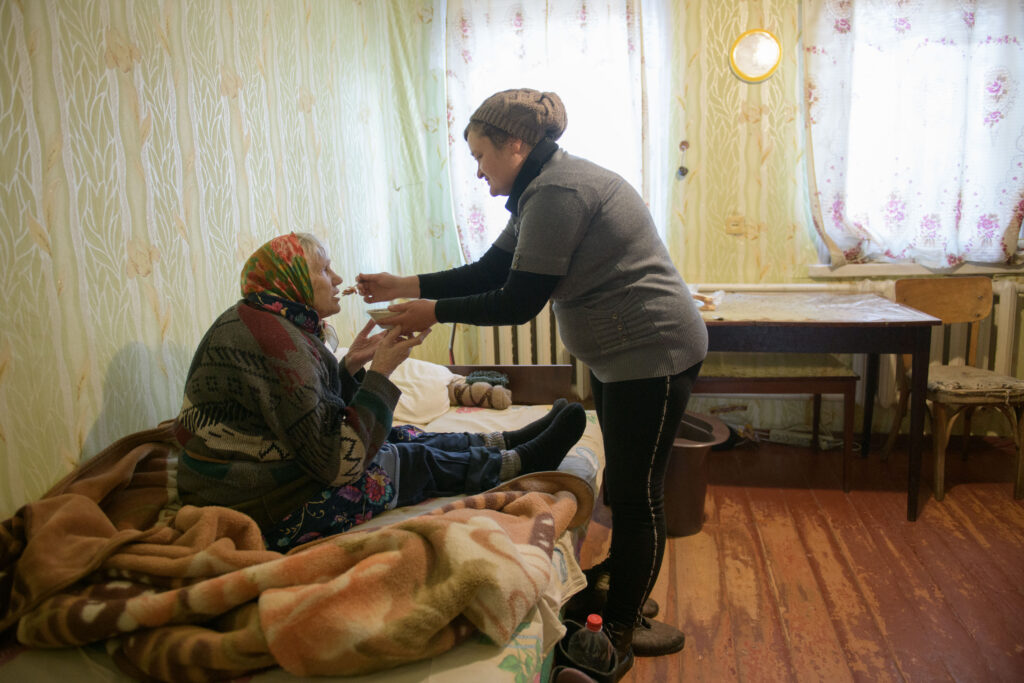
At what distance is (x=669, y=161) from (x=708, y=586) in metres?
2.01

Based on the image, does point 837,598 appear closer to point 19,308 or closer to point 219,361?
point 219,361

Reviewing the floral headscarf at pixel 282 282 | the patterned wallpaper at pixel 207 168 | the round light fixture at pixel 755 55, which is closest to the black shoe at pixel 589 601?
the floral headscarf at pixel 282 282

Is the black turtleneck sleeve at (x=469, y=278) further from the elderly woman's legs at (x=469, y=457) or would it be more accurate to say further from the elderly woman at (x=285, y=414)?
the elderly woman's legs at (x=469, y=457)

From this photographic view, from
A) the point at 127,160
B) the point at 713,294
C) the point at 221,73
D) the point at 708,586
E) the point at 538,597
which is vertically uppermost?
the point at 221,73

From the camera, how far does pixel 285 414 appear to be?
133cm

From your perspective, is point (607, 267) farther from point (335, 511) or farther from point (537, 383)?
point (537, 383)

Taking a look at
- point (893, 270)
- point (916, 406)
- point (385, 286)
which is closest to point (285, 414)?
point (385, 286)

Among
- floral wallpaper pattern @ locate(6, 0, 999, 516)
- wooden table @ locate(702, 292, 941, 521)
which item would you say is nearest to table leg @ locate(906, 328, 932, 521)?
wooden table @ locate(702, 292, 941, 521)

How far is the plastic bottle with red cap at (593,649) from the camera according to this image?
5.05 feet

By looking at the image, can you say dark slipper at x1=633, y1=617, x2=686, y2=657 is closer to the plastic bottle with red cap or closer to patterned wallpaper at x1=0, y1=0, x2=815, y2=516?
the plastic bottle with red cap

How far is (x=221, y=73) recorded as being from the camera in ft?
6.31

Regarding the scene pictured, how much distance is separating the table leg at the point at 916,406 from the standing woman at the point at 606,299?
1303 mm

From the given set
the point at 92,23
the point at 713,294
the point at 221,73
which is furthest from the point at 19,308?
the point at 713,294

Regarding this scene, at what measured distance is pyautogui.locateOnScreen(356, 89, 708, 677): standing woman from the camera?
A: 145 cm
